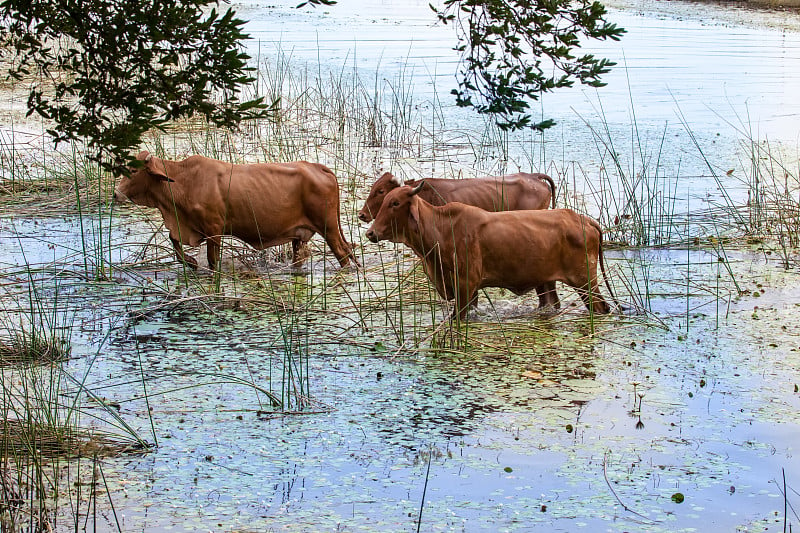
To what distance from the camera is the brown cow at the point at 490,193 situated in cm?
807

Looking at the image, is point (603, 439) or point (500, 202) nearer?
point (603, 439)

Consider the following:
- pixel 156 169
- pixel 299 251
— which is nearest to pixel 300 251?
pixel 299 251

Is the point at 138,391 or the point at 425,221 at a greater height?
the point at 425,221

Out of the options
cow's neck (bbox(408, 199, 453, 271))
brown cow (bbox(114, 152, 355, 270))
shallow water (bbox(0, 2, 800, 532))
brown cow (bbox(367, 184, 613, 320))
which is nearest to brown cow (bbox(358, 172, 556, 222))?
brown cow (bbox(114, 152, 355, 270))

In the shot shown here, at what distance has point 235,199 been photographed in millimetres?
7824

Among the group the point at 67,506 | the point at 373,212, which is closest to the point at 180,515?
the point at 67,506

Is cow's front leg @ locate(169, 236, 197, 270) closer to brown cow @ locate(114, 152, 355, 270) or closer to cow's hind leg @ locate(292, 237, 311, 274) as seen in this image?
brown cow @ locate(114, 152, 355, 270)

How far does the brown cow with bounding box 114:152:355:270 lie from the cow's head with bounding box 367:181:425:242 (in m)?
1.05

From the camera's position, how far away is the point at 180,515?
166 inches

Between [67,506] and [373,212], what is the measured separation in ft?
13.8

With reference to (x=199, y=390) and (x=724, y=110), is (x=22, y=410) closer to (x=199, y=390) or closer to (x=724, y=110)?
(x=199, y=390)

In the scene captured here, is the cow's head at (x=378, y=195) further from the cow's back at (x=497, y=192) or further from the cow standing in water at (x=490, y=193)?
the cow's back at (x=497, y=192)

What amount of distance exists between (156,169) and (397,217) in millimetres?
1887

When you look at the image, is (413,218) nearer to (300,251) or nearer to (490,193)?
(490,193)
